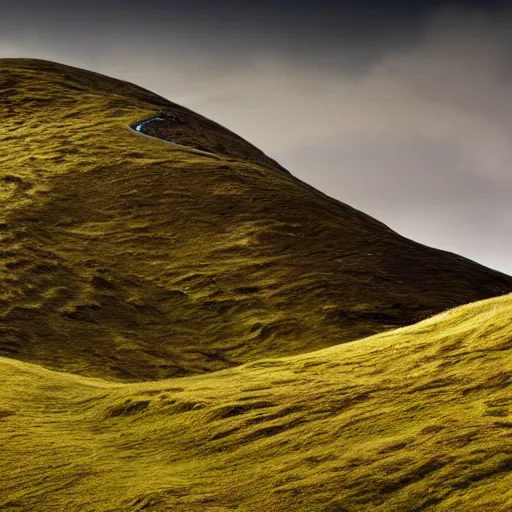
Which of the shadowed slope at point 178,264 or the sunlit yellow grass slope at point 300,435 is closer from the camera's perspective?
the sunlit yellow grass slope at point 300,435

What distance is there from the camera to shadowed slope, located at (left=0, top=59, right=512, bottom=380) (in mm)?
53750

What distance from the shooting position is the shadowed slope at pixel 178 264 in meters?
53.8

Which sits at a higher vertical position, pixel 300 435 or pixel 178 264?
pixel 178 264

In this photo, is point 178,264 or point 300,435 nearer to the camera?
point 300,435

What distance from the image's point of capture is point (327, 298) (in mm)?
59469

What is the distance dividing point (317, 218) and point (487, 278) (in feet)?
45.1

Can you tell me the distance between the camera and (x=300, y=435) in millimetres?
23344

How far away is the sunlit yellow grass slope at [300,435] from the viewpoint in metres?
19.8

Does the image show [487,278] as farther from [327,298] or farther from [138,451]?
[138,451]

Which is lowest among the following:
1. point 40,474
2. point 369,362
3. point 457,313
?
point 40,474

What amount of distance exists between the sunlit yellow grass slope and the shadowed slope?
19941 millimetres

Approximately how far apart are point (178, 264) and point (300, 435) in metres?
42.3

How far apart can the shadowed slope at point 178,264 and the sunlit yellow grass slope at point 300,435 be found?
785 inches

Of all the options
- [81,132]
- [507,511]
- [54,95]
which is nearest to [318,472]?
[507,511]
